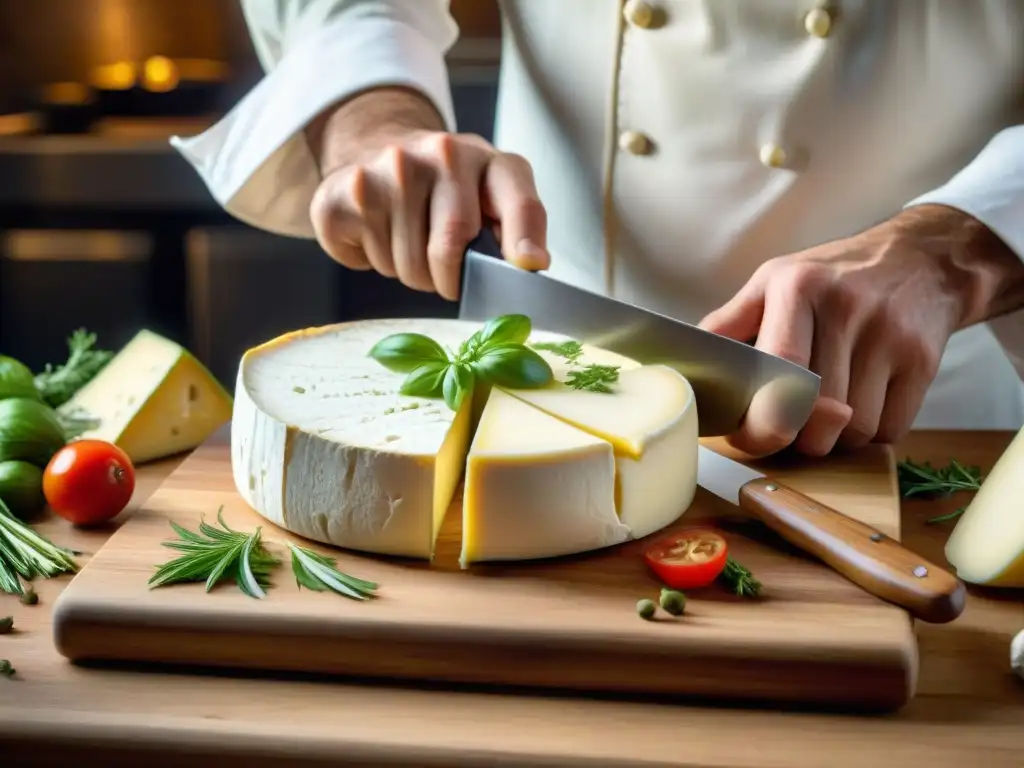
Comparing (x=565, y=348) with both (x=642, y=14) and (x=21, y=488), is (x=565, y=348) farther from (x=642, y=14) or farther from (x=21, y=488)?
(x=21, y=488)

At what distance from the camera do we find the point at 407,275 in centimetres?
177

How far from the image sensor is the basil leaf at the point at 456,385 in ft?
4.78

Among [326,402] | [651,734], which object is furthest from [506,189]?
[651,734]

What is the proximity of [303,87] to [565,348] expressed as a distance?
0.68 meters

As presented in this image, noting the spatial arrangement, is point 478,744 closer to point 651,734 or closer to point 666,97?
point 651,734

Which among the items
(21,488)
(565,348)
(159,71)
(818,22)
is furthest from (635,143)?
(159,71)

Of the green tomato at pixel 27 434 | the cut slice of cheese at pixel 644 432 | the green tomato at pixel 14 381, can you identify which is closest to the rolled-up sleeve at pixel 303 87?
the green tomato at pixel 14 381

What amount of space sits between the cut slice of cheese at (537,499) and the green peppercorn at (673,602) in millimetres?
151

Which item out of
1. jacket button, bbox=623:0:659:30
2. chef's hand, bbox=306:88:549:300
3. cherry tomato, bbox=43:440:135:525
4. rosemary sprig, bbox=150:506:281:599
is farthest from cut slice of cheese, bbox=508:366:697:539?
jacket button, bbox=623:0:659:30

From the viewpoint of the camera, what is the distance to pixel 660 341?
5.26ft

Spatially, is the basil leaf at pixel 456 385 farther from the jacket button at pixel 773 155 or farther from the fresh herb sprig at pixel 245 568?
the jacket button at pixel 773 155

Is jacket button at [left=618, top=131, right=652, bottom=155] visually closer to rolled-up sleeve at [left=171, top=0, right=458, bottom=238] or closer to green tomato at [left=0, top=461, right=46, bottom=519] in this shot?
rolled-up sleeve at [left=171, top=0, right=458, bottom=238]

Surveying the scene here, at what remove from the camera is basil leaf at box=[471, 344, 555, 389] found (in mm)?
1486

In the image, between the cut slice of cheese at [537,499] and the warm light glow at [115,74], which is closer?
the cut slice of cheese at [537,499]
